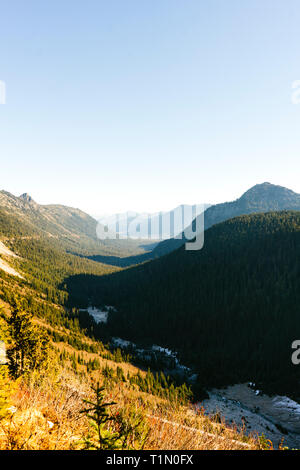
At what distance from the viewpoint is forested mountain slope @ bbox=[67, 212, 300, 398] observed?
64.6m

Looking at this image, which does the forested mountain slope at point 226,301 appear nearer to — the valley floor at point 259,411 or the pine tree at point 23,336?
the valley floor at point 259,411

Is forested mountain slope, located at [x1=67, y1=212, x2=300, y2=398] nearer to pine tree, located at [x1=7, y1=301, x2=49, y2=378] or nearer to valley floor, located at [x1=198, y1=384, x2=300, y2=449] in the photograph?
valley floor, located at [x1=198, y1=384, x2=300, y2=449]

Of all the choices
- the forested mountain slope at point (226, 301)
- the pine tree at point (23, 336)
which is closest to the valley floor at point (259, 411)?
the forested mountain slope at point (226, 301)

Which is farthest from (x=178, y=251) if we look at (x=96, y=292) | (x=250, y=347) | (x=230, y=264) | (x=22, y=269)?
(x=22, y=269)

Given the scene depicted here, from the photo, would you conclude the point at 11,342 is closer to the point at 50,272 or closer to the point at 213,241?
the point at 213,241

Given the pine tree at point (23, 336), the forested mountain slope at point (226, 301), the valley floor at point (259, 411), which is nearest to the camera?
the pine tree at point (23, 336)

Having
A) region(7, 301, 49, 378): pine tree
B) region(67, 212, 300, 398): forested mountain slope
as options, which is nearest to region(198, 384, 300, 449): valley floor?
region(67, 212, 300, 398): forested mountain slope

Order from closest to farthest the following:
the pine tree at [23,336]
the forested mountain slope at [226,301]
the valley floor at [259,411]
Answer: the pine tree at [23,336], the valley floor at [259,411], the forested mountain slope at [226,301]

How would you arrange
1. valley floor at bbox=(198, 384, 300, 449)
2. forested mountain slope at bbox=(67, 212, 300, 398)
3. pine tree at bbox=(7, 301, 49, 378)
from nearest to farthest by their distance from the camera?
pine tree at bbox=(7, 301, 49, 378)
valley floor at bbox=(198, 384, 300, 449)
forested mountain slope at bbox=(67, 212, 300, 398)

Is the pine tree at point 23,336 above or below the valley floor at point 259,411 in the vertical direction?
above

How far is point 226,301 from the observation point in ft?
321

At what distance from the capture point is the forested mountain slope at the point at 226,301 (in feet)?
212
